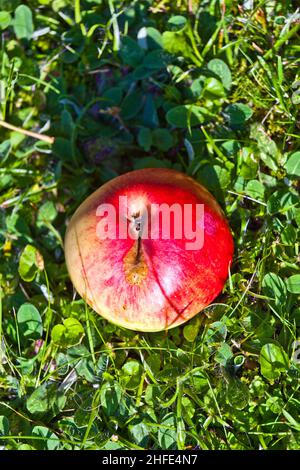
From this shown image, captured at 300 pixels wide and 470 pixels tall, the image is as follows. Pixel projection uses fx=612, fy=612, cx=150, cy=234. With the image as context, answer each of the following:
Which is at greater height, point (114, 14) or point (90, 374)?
point (114, 14)

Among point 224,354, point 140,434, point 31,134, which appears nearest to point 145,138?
point 31,134

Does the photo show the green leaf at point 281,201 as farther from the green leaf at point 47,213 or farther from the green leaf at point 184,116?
the green leaf at point 47,213

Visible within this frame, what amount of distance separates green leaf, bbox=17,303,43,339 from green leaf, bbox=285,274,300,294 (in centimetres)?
107

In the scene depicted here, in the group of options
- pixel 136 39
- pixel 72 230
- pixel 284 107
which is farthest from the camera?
pixel 136 39

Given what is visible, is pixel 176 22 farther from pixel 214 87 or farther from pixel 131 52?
pixel 214 87

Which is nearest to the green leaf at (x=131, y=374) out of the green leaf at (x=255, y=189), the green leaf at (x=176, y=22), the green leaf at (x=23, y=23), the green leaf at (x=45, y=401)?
the green leaf at (x=45, y=401)

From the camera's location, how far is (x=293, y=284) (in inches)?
98.8

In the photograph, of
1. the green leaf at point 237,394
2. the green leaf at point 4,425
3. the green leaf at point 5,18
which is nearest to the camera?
the green leaf at point 237,394

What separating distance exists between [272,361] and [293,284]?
1.07ft

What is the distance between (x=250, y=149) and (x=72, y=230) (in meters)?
0.86

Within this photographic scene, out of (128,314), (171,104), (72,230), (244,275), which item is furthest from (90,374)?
(171,104)

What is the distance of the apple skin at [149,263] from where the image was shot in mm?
2289

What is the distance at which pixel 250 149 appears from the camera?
2682mm

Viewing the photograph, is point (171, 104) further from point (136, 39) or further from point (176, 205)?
point (176, 205)
